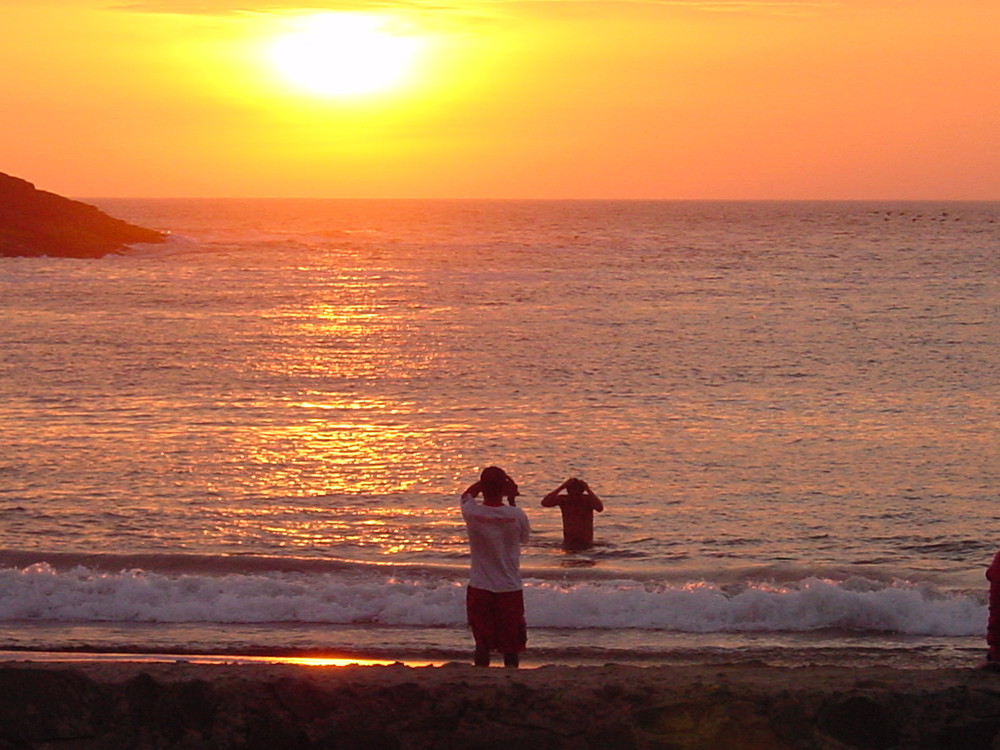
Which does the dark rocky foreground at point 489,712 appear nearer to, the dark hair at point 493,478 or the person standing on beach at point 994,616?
the person standing on beach at point 994,616

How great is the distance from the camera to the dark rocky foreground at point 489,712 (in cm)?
604

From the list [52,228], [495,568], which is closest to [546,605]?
[495,568]

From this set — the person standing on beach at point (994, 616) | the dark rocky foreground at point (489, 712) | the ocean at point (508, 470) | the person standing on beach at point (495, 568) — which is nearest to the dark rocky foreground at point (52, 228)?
the ocean at point (508, 470)

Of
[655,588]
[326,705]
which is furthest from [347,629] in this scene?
[326,705]

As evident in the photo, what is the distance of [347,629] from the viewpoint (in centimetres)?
1074

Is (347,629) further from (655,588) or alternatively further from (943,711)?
(943,711)

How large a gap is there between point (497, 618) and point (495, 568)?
33 centimetres

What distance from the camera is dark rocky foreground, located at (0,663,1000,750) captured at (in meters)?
6.04

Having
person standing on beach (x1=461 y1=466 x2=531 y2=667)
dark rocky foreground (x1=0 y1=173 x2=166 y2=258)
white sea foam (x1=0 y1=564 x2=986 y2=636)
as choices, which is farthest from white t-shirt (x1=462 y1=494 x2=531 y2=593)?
dark rocky foreground (x1=0 y1=173 x2=166 y2=258)

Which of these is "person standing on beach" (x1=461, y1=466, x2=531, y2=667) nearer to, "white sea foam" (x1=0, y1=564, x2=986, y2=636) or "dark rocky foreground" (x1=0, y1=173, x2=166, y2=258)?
"white sea foam" (x1=0, y1=564, x2=986, y2=636)

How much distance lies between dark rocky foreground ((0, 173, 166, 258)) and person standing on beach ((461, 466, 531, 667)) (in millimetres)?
72093

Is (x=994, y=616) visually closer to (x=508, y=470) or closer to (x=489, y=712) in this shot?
(x=489, y=712)

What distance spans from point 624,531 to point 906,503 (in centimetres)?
392

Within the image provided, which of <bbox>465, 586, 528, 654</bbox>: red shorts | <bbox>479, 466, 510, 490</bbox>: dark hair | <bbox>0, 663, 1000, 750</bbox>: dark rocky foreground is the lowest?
Result: <bbox>0, 663, 1000, 750</bbox>: dark rocky foreground
